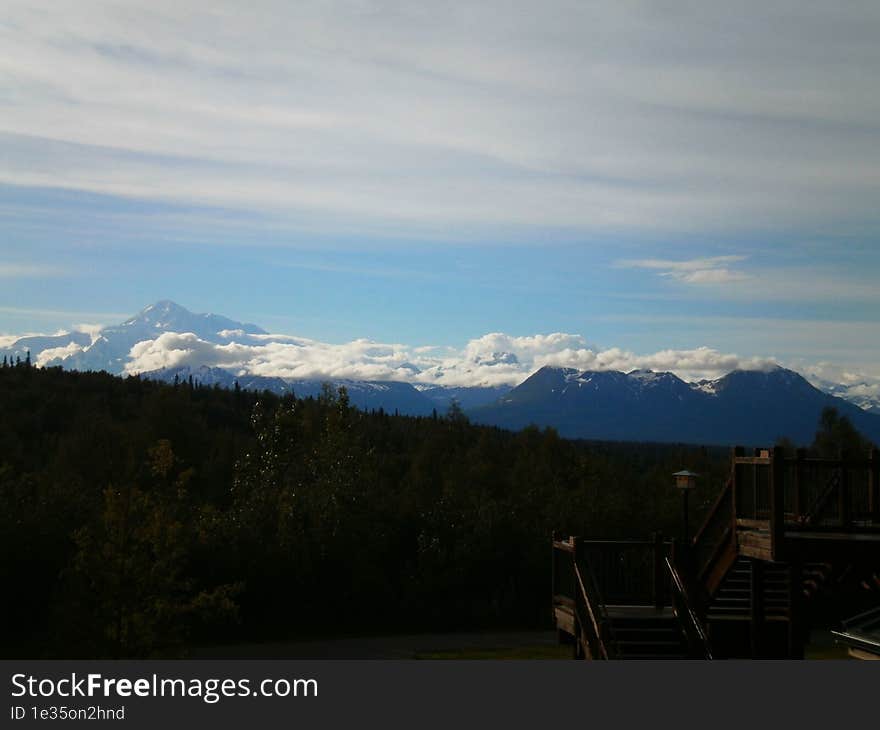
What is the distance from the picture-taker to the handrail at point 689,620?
19.9 metres

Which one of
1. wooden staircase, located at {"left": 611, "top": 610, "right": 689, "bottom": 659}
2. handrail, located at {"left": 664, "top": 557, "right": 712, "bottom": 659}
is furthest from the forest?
handrail, located at {"left": 664, "top": 557, "right": 712, "bottom": 659}

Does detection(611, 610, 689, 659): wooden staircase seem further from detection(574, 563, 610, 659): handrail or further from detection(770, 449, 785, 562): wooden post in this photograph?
detection(770, 449, 785, 562): wooden post

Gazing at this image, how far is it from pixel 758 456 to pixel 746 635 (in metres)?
5.27

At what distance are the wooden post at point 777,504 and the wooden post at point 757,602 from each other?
1.83 m

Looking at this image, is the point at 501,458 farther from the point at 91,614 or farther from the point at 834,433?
the point at 91,614

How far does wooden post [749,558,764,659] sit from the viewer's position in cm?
2089

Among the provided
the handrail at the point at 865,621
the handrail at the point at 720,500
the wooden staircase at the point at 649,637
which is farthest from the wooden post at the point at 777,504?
the wooden staircase at the point at 649,637

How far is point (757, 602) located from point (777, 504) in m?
3.19

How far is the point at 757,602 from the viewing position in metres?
21.2

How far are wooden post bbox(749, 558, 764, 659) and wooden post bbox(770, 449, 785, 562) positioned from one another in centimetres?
183

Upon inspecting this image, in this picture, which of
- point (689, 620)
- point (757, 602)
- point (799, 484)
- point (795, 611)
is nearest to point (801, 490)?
point (799, 484)

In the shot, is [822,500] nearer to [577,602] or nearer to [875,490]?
[875,490]

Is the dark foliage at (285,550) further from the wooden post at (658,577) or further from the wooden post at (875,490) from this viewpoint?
the wooden post at (875,490)

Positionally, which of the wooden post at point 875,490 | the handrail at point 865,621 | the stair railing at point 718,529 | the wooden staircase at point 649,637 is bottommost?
the wooden staircase at point 649,637
